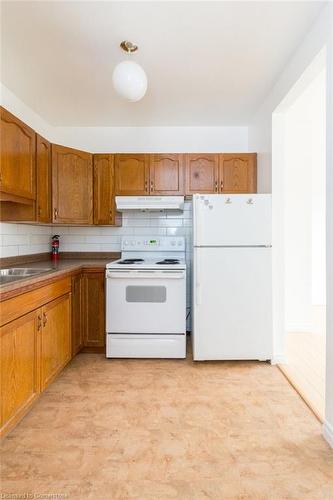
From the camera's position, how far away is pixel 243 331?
276 cm

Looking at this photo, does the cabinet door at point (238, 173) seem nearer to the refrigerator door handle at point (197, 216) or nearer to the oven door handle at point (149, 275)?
the refrigerator door handle at point (197, 216)

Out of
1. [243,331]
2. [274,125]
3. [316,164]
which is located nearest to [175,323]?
[243,331]

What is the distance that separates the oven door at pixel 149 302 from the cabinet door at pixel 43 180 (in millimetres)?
767

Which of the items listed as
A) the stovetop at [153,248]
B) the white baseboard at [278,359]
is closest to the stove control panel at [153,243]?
the stovetop at [153,248]

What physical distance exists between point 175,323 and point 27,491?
166 centimetres

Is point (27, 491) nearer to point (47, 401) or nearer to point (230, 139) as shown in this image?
point (47, 401)

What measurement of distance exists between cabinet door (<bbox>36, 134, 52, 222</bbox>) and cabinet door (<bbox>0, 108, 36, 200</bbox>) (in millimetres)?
102

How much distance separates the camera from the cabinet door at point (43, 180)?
269 cm

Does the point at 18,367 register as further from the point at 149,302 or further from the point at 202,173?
the point at 202,173

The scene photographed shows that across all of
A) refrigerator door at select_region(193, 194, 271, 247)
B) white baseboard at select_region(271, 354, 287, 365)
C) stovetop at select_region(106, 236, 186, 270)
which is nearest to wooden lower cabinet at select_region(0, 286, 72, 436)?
stovetop at select_region(106, 236, 186, 270)

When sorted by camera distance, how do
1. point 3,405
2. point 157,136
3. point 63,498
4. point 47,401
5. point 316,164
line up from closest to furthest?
1. point 63,498
2. point 3,405
3. point 47,401
4. point 157,136
5. point 316,164

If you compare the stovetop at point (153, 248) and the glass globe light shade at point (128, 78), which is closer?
the glass globe light shade at point (128, 78)

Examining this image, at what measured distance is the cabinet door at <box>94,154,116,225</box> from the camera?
130 inches

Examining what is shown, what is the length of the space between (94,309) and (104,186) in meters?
1.25
